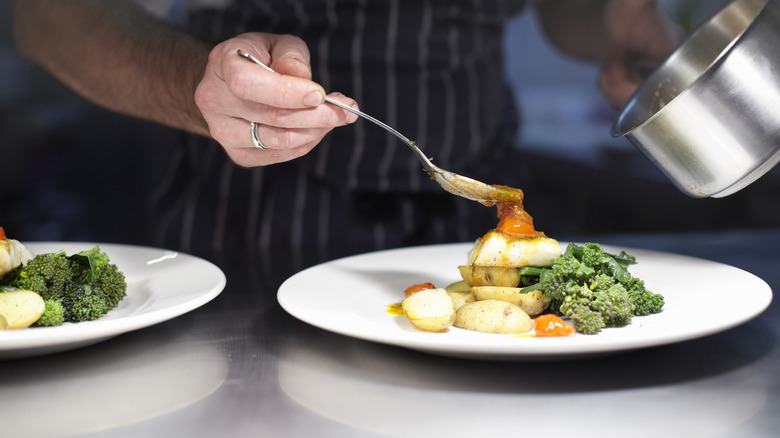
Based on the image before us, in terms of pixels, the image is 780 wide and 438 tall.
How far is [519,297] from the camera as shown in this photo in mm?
1243

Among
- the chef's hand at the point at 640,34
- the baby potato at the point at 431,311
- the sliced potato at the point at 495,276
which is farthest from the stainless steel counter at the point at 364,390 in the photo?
the chef's hand at the point at 640,34

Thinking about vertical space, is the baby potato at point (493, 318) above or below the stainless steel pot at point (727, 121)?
below

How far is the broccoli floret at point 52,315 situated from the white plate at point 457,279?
13.8 inches

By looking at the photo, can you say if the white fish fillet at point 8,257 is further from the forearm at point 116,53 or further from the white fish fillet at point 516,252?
the white fish fillet at point 516,252

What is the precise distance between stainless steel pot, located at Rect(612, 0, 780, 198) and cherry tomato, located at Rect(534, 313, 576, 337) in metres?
0.41

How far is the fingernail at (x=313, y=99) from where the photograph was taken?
45.7 inches

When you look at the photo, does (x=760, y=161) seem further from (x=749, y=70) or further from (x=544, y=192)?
(x=544, y=192)

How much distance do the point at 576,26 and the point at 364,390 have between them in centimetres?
200

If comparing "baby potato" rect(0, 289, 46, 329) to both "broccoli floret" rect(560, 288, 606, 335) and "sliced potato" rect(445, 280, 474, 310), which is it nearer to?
"sliced potato" rect(445, 280, 474, 310)

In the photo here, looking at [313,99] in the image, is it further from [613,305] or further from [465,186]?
[613,305]

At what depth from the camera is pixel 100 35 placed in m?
1.90

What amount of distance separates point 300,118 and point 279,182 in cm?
93

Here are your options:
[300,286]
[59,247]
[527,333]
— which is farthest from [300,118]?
[59,247]

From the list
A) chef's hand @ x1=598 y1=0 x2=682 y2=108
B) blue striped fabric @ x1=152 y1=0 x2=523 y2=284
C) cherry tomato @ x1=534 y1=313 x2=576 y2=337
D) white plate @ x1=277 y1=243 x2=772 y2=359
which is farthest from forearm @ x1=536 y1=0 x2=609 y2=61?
cherry tomato @ x1=534 y1=313 x2=576 y2=337
